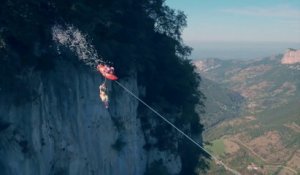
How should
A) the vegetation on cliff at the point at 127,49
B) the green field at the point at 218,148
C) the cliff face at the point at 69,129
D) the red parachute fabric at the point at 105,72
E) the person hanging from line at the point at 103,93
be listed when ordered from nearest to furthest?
the vegetation on cliff at the point at 127,49 < the cliff face at the point at 69,129 < the red parachute fabric at the point at 105,72 < the person hanging from line at the point at 103,93 < the green field at the point at 218,148

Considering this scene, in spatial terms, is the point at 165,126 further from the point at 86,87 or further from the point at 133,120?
the point at 86,87

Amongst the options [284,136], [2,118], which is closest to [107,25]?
[2,118]

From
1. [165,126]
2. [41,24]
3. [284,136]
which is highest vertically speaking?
[41,24]

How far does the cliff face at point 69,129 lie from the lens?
22.5 meters

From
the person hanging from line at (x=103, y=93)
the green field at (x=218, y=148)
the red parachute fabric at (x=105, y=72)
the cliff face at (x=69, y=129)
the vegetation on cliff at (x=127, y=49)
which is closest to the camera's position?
the vegetation on cliff at (x=127, y=49)

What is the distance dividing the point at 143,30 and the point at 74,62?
838 cm

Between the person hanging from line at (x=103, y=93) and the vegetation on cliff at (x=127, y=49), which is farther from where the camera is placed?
the person hanging from line at (x=103, y=93)

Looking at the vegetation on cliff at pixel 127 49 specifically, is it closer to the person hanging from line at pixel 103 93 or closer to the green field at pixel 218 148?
the person hanging from line at pixel 103 93

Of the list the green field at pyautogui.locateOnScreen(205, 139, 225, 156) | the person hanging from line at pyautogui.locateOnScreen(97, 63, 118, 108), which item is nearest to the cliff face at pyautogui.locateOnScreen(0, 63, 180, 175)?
the person hanging from line at pyautogui.locateOnScreen(97, 63, 118, 108)

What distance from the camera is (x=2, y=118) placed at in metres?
21.8

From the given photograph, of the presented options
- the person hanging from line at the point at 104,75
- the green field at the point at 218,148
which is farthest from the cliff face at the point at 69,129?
the green field at the point at 218,148

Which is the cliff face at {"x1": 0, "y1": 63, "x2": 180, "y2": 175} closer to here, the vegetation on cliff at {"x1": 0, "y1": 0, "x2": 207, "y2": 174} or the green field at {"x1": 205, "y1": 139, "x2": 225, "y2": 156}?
the vegetation on cliff at {"x1": 0, "y1": 0, "x2": 207, "y2": 174}

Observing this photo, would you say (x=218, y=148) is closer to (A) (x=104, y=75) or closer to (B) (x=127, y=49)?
(B) (x=127, y=49)

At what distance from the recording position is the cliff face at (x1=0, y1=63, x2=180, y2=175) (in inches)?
888
